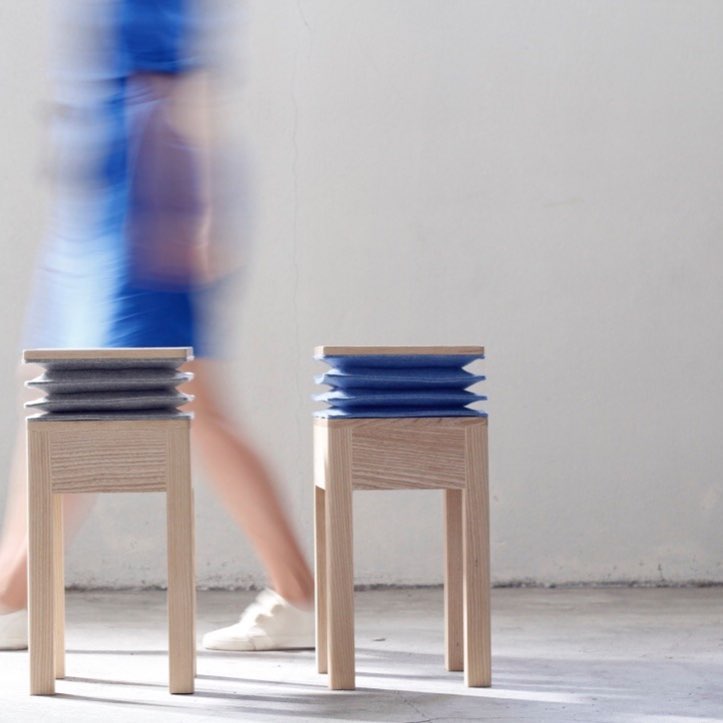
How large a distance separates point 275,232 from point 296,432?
22.8 inches

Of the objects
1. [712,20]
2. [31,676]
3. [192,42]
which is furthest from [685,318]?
[31,676]

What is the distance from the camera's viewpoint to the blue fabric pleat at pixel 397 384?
226 cm

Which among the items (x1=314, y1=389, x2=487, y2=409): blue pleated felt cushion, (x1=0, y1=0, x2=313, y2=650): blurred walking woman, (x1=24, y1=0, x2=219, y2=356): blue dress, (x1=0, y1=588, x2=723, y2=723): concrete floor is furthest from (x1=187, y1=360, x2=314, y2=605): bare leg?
(x1=314, y1=389, x2=487, y2=409): blue pleated felt cushion

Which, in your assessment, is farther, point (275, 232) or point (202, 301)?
point (275, 232)

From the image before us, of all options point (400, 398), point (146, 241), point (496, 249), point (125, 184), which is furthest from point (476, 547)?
point (496, 249)

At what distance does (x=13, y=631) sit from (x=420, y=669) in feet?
2.86

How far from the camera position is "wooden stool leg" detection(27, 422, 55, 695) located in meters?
2.18

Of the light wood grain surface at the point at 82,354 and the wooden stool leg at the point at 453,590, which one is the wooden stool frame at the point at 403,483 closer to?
the wooden stool leg at the point at 453,590

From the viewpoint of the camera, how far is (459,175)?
3.85 meters

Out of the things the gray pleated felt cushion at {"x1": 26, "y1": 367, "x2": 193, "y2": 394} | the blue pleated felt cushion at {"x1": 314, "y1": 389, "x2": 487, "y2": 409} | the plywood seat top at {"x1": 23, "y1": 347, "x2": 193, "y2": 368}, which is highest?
the plywood seat top at {"x1": 23, "y1": 347, "x2": 193, "y2": 368}

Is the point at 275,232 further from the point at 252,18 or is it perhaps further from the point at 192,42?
the point at 192,42

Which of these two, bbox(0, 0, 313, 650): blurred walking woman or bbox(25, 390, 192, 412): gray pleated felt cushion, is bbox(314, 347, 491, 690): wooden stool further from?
bbox(0, 0, 313, 650): blurred walking woman

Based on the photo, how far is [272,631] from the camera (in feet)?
9.12

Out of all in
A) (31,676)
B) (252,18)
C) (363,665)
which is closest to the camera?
(31,676)
